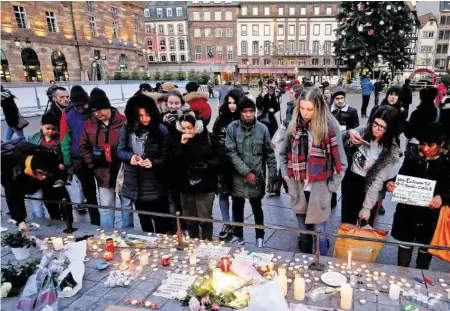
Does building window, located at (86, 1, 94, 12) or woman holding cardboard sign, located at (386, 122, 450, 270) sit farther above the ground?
building window, located at (86, 1, 94, 12)

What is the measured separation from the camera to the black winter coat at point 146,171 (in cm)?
370

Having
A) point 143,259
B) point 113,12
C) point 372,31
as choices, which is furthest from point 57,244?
point 113,12

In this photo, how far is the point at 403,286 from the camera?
270cm

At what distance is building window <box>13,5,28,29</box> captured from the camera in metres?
30.4

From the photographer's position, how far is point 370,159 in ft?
10.8

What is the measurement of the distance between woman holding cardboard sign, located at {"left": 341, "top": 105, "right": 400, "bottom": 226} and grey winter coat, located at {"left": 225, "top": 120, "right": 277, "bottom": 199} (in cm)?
91

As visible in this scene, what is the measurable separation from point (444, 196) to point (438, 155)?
373mm

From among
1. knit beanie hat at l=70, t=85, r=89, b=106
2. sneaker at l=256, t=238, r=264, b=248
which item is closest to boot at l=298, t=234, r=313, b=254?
sneaker at l=256, t=238, r=264, b=248

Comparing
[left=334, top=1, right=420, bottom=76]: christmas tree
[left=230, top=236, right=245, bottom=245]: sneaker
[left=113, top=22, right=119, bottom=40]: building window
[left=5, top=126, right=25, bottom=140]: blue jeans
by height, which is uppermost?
[left=113, top=22, right=119, bottom=40]: building window

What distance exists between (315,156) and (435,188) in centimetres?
110

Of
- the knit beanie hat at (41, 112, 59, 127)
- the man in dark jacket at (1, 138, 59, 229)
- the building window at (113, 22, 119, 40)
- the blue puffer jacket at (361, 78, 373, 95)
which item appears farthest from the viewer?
the building window at (113, 22, 119, 40)

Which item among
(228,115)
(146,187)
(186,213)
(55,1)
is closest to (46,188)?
(146,187)

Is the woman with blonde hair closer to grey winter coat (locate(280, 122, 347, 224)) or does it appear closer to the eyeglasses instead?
grey winter coat (locate(280, 122, 347, 224))

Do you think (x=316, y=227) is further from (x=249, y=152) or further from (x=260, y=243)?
(x=249, y=152)
